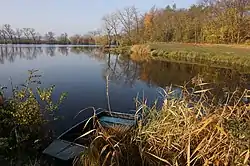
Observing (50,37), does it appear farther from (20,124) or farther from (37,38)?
(20,124)

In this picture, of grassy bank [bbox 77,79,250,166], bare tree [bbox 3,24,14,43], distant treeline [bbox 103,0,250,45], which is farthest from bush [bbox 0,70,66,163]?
bare tree [bbox 3,24,14,43]

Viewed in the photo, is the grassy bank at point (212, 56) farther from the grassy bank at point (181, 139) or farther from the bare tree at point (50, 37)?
the bare tree at point (50, 37)

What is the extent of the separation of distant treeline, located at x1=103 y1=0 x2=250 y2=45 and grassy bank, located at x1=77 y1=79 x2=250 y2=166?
35.9 meters

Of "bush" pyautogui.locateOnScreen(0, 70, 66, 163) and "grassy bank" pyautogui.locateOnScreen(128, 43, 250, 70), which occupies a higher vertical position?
"grassy bank" pyautogui.locateOnScreen(128, 43, 250, 70)

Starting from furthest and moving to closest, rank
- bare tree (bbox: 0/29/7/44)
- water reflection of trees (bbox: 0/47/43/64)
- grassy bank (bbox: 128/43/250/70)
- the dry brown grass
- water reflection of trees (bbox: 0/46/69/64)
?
1. bare tree (bbox: 0/29/7/44)
2. water reflection of trees (bbox: 0/46/69/64)
3. water reflection of trees (bbox: 0/47/43/64)
4. grassy bank (bbox: 128/43/250/70)
5. the dry brown grass

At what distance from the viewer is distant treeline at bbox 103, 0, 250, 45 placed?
35.1 meters

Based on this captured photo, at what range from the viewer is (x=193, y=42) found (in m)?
44.2

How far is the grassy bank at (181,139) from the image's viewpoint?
8.63ft

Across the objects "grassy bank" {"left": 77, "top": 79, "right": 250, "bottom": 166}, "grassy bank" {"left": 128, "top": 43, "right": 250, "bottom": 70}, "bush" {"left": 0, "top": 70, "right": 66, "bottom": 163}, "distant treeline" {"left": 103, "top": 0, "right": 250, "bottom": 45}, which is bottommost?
"bush" {"left": 0, "top": 70, "right": 66, "bottom": 163}

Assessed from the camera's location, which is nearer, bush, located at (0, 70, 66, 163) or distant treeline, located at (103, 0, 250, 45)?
bush, located at (0, 70, 66, 163)

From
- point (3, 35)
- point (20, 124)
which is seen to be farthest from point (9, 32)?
point (20, 124)

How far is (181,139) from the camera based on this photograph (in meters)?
3.00

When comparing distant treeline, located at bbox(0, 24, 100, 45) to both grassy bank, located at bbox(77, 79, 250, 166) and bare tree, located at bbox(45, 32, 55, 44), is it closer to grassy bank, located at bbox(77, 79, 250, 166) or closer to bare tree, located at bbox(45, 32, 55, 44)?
bare tree, located at bbox(45, 32, 55, 44)

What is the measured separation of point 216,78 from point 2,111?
14602 millimetres
